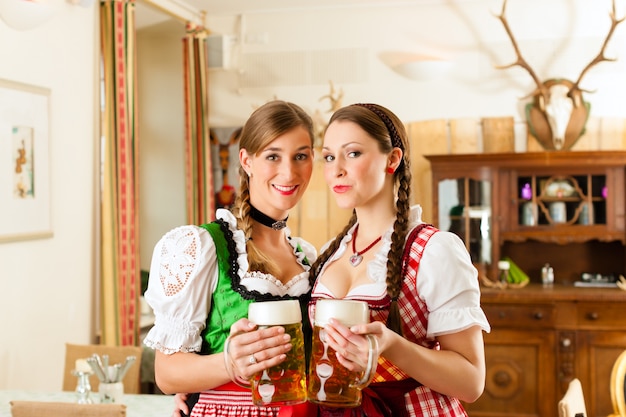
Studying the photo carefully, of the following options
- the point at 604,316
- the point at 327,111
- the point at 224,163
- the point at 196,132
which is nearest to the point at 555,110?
the point at 604,316

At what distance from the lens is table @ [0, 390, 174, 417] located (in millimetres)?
2988

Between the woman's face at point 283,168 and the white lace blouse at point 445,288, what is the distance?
37 centimetres

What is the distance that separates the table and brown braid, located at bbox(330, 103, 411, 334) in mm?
1633

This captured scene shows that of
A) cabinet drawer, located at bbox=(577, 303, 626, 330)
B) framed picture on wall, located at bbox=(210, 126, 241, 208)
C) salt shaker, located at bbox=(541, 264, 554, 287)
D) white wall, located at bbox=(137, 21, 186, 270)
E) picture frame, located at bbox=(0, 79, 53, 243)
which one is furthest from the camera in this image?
white wall, located at bbox=(137, 21, 186, 270)

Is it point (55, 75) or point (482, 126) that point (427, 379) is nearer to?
point (55, 75)

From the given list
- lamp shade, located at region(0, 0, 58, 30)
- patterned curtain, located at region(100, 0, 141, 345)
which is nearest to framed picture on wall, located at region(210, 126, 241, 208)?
patterned curtain, located at region(100, 0, 141, 345)

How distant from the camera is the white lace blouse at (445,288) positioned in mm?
A: 1518

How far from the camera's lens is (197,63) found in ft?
19.9

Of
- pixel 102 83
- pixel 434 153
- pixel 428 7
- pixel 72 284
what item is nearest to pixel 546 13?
pixel 428 7

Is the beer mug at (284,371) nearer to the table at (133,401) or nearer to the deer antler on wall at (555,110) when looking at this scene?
the table at (133,401)

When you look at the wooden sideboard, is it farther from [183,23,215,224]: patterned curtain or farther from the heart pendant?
the heart pendant

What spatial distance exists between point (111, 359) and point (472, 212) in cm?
284

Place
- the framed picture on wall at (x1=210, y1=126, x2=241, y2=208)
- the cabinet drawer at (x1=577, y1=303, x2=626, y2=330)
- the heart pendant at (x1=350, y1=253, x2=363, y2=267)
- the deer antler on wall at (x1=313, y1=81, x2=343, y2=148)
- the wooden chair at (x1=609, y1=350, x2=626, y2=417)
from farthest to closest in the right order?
the framed picture on wall at (x1=210, y1=126, x2=241, y2=208) < the deer antler on wall at (x1=313, y1=81, x2=343, y2=148) < the cabinet drawer at (x1=577, y1=303, x2=626, y2=330) < the wooden chair at (x1=609, y1=350, x2=626, y2=417) < the heart pendant at (x1=350, y1=253, x2=363, y2=267)

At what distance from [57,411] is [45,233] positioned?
181 centimetres
